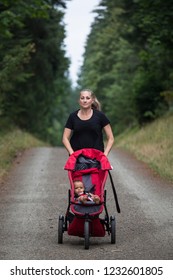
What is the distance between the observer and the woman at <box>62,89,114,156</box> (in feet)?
30.5

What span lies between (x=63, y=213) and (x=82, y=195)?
3065mm

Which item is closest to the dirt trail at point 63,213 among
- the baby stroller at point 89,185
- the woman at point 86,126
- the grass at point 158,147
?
the baby stroller at point 89,185

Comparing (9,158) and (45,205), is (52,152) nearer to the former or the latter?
(9,158)

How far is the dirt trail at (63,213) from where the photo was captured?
8.59 m

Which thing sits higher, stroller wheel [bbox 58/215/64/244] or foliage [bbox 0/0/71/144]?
stroller wheel [bbox 58/215/64/244]

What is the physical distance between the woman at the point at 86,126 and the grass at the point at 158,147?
7.42m

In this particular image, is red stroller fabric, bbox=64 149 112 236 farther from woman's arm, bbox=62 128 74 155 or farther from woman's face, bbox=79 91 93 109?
woman's face, bbox=79 91 93 109

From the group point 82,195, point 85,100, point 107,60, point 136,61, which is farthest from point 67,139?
Answer: point 107,60

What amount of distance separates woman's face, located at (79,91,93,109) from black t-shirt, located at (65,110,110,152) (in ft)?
0.63

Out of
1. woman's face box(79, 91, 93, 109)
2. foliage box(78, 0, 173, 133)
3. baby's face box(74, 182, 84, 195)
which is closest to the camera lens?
baby's face box(74, 182, 84, 195)

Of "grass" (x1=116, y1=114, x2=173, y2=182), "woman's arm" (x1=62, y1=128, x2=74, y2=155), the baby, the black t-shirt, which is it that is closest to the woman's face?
the black t-shirt

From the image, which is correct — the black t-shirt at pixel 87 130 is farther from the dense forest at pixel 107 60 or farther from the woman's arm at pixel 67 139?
the dense forest at pixel 107 60

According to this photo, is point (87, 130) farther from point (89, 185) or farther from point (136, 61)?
point (136, 61)
